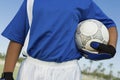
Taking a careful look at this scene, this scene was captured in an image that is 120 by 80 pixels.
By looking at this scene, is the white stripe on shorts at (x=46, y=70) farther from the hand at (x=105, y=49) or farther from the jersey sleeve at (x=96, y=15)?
the jersey sleeve at (x=96, y=15)

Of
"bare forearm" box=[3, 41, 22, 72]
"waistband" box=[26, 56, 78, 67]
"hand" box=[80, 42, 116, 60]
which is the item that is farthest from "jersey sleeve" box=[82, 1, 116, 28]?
"bare forearm" box=[3, 41, 22, 72]

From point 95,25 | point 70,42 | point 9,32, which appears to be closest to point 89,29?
point 95,25

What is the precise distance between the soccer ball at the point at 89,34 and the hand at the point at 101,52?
5 centimetres

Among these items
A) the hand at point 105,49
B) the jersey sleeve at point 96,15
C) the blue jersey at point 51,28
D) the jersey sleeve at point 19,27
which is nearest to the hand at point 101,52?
the hand at point 105,49

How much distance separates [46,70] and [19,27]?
54 cm

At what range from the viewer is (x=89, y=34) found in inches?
212

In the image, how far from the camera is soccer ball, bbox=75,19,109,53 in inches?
207

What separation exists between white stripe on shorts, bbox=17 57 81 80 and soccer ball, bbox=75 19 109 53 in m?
0.24

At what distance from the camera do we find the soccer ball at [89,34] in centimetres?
527

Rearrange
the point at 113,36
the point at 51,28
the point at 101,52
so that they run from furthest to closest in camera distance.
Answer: the point at 113,36, the point at 101,52, the point at 51,28

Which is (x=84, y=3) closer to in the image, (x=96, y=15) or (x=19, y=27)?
(x=96, y=15)

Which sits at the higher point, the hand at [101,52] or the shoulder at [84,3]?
the shoulder at [84,3]

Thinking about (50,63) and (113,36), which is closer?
(50,63)

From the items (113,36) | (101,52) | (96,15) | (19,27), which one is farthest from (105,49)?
(19,27)
